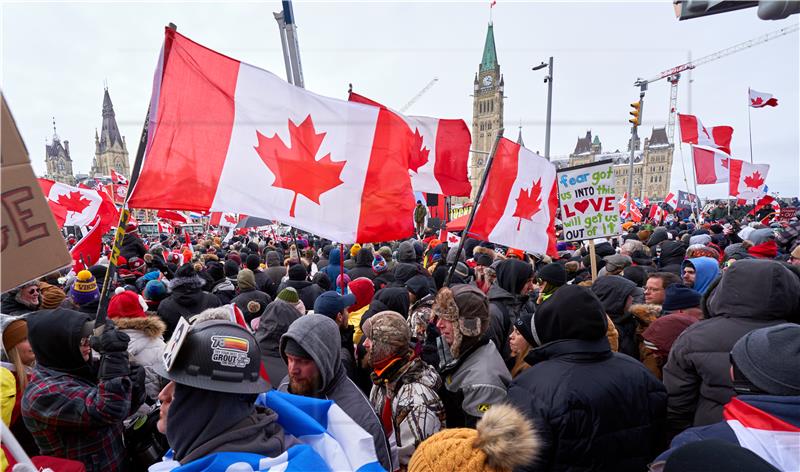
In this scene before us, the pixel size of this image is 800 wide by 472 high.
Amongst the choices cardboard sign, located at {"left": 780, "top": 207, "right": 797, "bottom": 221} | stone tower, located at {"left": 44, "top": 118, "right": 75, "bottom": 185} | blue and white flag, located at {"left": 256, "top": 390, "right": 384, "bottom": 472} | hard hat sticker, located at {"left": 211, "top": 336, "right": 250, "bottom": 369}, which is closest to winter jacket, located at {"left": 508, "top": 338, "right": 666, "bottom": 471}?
blue and white flag, located at {"left": 256, "top": 390, "right": 384, "bottom": 472}

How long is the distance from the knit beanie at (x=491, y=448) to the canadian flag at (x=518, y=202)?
146 inches

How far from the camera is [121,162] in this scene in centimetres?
9019

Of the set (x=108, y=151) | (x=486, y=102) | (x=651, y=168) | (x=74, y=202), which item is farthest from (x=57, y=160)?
(x=651, y=168)

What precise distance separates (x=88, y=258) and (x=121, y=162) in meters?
103

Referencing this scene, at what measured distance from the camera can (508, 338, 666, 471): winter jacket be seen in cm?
195

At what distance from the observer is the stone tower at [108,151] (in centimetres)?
8806

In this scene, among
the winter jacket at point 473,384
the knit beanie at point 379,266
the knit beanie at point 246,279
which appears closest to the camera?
the winter jacket at point 473,384

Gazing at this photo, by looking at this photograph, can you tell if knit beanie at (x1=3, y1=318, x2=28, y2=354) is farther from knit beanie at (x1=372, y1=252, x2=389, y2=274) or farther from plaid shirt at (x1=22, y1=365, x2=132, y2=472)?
knit beanie at (x1=372, y1=252, x2=389, y2=274)

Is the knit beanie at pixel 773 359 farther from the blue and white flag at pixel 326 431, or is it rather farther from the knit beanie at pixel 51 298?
the knit beanie at pixel 51 298

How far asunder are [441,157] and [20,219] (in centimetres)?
576

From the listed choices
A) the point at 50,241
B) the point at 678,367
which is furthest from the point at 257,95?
the point at 678,367

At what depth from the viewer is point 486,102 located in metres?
94.8

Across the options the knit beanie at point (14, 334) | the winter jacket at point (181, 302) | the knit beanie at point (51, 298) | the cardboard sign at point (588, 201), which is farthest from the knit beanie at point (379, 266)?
the knit beanie at point (14, 334)

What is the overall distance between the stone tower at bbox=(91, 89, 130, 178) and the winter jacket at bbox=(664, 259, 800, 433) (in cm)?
10423
